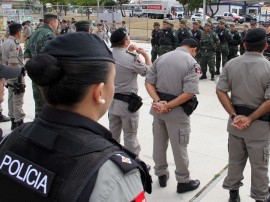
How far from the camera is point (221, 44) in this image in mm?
9852

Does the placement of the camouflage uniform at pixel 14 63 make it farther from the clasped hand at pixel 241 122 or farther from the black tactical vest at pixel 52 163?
the black tactical vest at pixel 52 163

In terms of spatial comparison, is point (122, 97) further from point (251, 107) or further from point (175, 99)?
point (251, 107)

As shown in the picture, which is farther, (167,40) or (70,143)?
(167,40)

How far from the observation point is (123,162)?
101 centimetres

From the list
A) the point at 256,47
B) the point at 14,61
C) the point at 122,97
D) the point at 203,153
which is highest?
the point at 256,47

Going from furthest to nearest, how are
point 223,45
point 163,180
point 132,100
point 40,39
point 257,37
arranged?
point 223,45, point 40,39, point 132,100, point 163,180, point 257,37

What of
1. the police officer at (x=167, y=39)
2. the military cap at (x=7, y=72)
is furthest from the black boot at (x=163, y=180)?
the police officer at (x=167, y=39)

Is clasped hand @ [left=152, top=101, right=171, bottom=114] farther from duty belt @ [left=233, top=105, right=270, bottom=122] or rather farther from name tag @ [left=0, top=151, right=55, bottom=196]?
name tag @ [left=0, top=151, right=55, bottom=196]

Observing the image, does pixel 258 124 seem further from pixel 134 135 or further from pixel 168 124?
pixel 134 135

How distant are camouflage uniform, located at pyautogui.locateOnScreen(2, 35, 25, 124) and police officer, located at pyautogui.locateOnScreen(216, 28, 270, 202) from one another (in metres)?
3.40

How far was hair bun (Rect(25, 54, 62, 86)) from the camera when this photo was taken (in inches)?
41.4

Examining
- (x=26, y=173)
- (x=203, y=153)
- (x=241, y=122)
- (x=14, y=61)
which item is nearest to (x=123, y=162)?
(x=26, y=173)

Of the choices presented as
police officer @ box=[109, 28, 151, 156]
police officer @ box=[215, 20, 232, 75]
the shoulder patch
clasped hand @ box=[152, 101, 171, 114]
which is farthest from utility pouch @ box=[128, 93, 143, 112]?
police officer @ box=[215, 20, 232, 75]

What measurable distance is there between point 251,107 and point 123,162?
215cm
